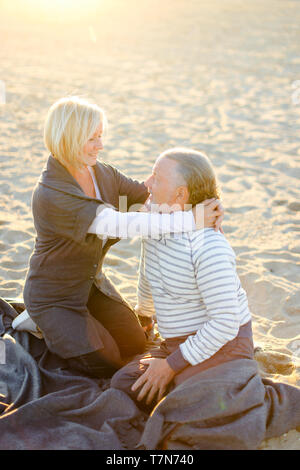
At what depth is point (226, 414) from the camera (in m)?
2.35

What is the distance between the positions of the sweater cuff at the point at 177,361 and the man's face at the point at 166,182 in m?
0.76

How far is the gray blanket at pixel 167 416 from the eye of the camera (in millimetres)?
2348

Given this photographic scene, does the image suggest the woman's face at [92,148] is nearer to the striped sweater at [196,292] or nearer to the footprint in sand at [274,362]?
the striped sweater at [196,292]

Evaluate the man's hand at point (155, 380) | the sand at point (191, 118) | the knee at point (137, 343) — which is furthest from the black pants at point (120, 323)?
the sand at point (191, 118)

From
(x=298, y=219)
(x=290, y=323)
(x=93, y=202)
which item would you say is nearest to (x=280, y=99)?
(x=298, y=219)

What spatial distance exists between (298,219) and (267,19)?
16.2 meters

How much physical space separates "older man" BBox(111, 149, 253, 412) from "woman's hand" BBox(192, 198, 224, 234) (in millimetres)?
34

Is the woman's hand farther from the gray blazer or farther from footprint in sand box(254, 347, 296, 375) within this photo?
footprint in sand box(254, 347, 296, 375)

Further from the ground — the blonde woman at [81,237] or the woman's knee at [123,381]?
the blonde woman at [81,237]

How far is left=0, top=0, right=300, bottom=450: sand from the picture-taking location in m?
4.11

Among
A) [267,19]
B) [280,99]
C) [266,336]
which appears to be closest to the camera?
[266,336]

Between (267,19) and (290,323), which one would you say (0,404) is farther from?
(267,19)

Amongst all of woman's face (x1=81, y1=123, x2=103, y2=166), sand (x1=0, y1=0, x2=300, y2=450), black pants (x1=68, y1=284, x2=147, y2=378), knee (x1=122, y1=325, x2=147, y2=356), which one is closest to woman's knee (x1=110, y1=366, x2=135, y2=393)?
black pants (x1=68, y1=284, x2=147, y2=378)
